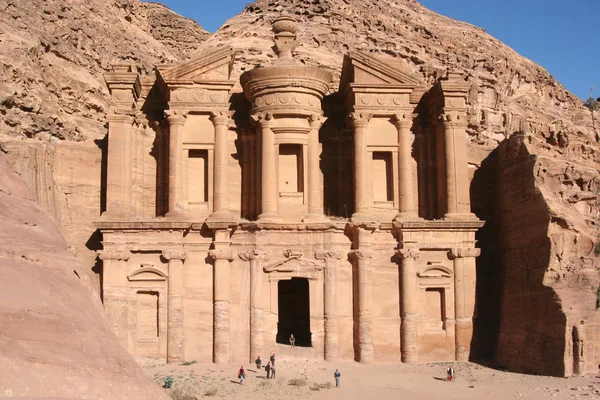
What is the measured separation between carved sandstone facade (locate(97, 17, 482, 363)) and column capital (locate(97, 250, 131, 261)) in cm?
4

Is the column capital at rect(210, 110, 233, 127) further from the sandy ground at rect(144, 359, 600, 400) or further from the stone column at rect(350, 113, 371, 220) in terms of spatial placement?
the sandy ground at rect(144, 359, 600, 400)

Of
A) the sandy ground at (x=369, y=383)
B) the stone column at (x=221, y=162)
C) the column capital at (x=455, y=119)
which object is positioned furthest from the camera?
the column capital at (x=455, y=119)

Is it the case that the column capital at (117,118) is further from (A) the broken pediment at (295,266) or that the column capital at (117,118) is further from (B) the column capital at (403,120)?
(B) the column capital at (403,120)

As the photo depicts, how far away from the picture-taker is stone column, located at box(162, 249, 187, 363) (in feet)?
87.8

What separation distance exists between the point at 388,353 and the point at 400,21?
82.1ft

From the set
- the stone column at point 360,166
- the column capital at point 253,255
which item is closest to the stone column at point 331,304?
the stone column at point 360,166

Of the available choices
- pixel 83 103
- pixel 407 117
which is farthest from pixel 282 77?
pixel 83 103

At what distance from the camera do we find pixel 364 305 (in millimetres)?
27641

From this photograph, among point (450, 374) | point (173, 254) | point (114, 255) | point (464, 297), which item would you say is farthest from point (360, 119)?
point (114, 255)

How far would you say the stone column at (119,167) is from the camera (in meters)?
28.2

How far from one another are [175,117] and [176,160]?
1.74 meters

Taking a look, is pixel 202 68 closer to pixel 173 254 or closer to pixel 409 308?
pixel 173 254

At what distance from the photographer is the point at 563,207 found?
25.7 m

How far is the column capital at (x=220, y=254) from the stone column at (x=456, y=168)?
881 centimetres
